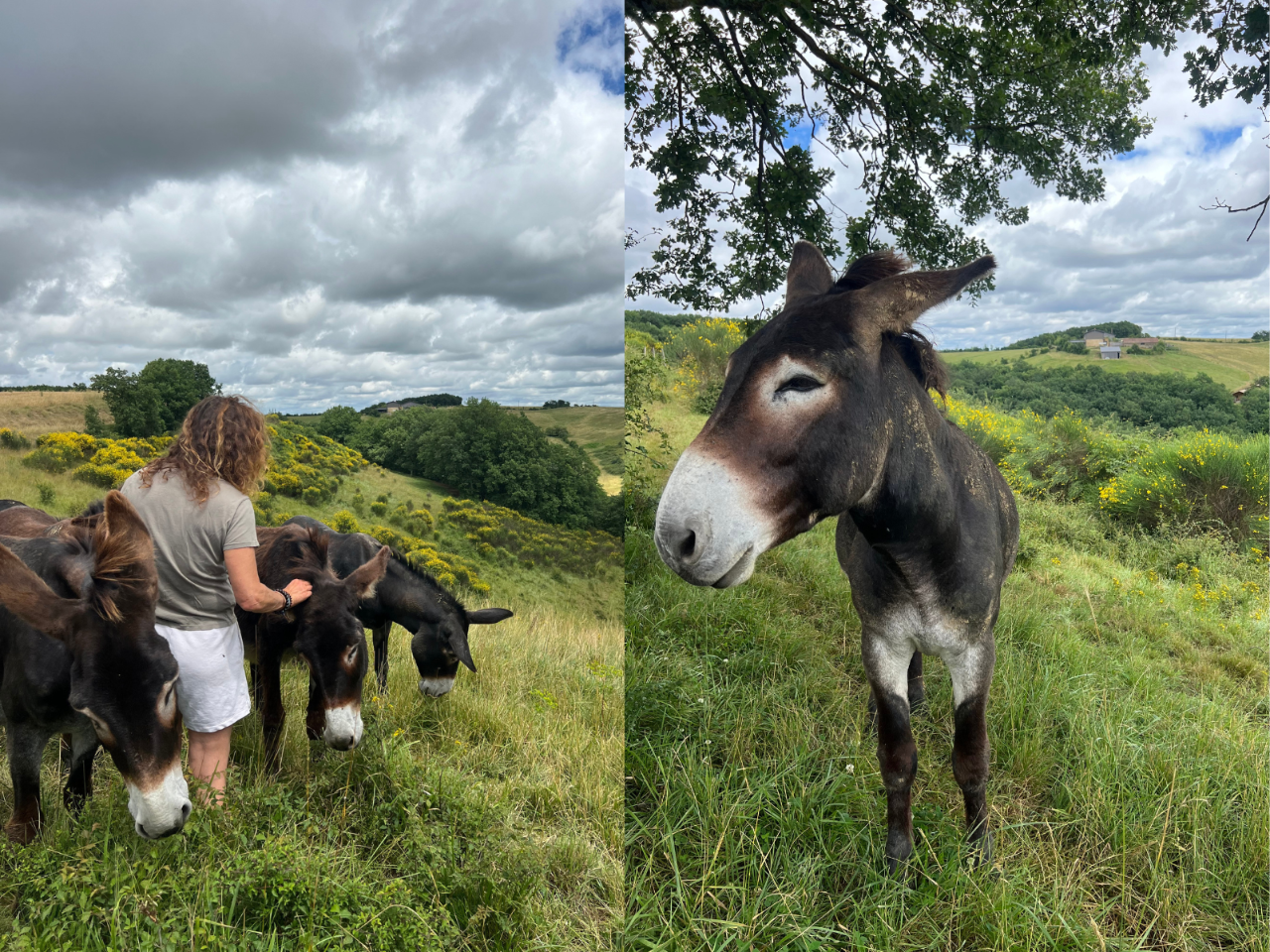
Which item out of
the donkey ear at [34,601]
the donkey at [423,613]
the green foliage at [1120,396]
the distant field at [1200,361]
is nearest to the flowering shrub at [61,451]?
the donkey at [423,613]

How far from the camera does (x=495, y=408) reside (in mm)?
5902

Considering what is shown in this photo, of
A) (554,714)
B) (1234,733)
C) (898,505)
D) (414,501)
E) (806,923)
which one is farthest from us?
(414,501)

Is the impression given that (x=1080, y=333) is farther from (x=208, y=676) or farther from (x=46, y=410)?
(x=46, y=410)

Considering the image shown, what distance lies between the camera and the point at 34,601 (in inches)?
73.0

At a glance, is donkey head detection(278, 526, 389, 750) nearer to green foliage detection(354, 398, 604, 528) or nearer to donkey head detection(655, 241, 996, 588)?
donkey head detection(655, 241, 996, 588)

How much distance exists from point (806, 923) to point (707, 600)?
7.00 ft

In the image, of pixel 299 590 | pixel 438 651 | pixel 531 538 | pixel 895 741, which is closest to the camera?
pixel 895 741

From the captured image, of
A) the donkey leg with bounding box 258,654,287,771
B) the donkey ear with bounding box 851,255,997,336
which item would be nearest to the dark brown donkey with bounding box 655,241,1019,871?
the donkey ear with bounding box 851,255,997,336

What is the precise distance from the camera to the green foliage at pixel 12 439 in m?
3.61

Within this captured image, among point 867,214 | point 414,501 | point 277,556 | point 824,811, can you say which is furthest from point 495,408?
point 824,811

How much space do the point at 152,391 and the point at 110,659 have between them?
2578 mm

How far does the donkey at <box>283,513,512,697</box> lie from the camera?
3906 mm

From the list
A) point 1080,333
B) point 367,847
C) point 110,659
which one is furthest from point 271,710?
point 1080,333

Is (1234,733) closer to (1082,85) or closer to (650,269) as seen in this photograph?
(1082,85)
